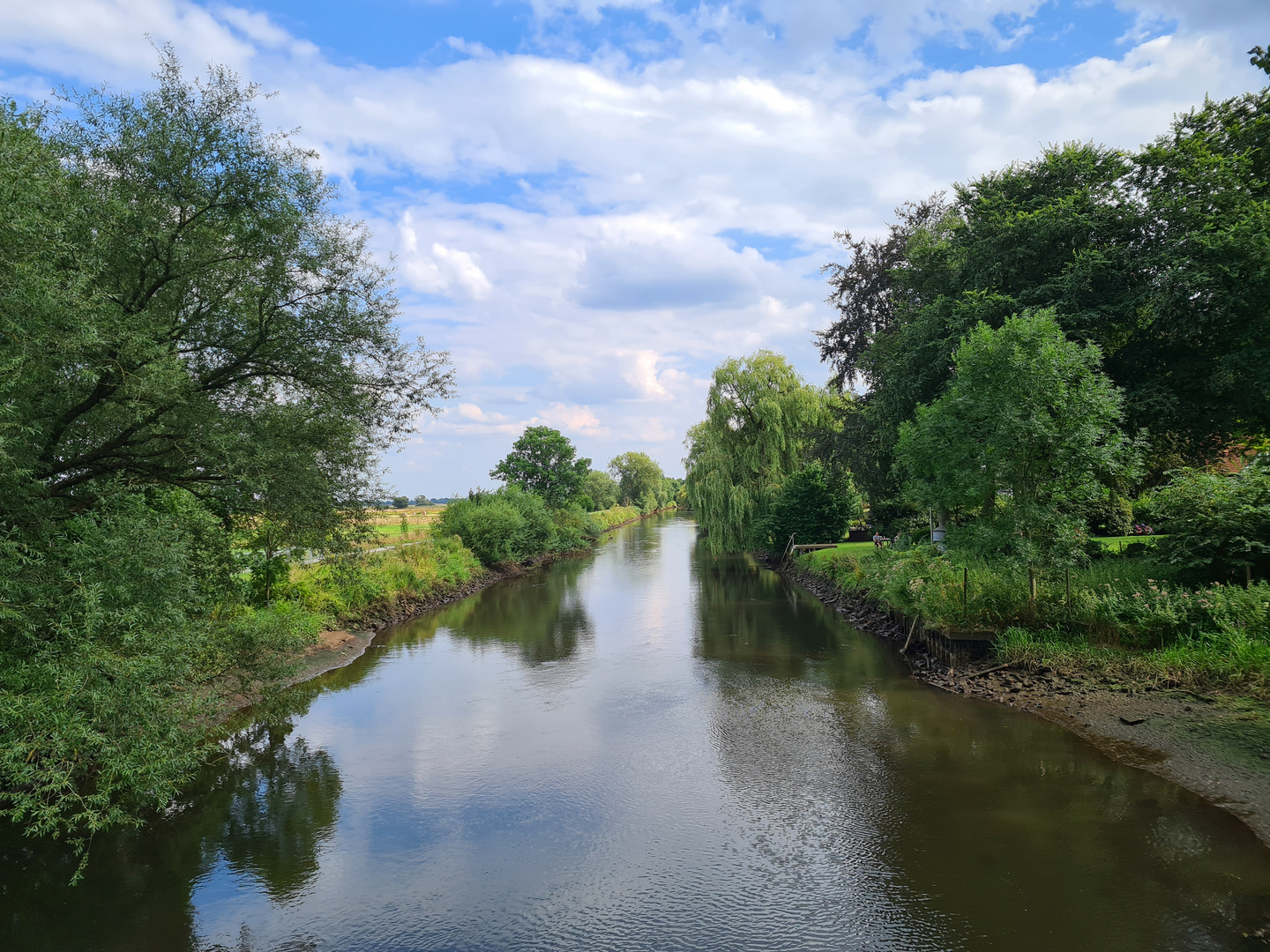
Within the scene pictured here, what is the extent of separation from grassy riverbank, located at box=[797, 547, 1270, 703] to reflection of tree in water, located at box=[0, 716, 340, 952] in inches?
523

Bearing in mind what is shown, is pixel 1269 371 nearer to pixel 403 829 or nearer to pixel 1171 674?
pixel 1171 674

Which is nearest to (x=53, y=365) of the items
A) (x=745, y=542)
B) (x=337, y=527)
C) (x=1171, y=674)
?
(x=337, y=527)

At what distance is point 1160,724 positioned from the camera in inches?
448

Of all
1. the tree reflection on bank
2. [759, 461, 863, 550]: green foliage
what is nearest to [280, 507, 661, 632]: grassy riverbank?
the tree reflection on bank

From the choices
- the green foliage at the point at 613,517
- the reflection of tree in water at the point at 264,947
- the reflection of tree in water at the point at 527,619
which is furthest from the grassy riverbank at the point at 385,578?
the green foliage at the point at 613,517

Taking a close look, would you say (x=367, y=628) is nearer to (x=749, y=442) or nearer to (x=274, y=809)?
(x=274, y=809)

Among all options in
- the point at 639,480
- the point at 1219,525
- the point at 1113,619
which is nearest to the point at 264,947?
→ the point at 1113,619

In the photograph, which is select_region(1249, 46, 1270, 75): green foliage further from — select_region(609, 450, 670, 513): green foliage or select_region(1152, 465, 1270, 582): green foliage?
select_region(609, 450, 670, 513): green foliage

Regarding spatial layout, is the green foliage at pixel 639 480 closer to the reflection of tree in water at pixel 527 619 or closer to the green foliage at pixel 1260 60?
the reflection of tree in water at pixel 527 619

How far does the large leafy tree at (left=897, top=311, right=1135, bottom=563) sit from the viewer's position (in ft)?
A: 43.9

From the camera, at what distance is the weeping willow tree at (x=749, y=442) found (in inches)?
1489

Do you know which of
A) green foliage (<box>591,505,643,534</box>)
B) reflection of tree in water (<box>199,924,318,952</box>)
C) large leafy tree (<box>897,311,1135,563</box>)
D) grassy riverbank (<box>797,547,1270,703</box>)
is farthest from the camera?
green foliage (<box>591,505,643,534</box>)

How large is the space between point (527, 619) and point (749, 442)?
58.3ft

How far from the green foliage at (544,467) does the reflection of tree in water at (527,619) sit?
23.9 metres
